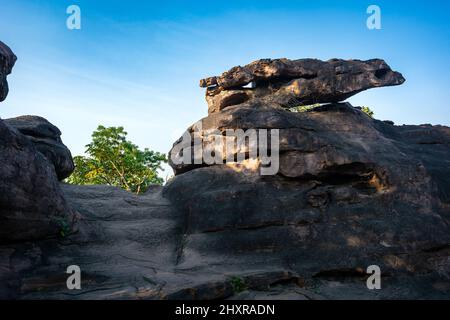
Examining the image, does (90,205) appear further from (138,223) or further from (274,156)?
(274,156)

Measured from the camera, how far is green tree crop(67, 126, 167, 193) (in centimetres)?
3056

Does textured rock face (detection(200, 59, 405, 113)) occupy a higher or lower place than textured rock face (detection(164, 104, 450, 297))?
higher

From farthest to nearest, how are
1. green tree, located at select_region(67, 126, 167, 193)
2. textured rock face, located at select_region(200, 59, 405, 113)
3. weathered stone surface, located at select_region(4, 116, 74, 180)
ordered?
green tree, located at select_region(67, 126, 167, 193)
textured rock face, located at select_region(200, 59, 405, 113)
weathered stone surface, located at select_region(4, 116, 74, 180)

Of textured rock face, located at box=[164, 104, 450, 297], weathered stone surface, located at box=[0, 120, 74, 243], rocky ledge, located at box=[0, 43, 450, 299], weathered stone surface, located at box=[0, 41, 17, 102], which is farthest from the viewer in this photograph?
textured rock face, located at box=[164, 104, 450, 297]

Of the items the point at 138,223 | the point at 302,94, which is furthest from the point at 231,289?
the point at 302,94

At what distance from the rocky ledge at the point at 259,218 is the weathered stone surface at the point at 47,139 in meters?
0.06

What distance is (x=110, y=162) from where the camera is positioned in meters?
31.0

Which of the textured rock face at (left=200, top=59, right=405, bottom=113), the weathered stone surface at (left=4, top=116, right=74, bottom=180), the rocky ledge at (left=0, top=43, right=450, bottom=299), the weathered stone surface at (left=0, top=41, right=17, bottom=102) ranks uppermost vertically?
the textured rock face at (left=200, top=59, right=405, bottom=113)

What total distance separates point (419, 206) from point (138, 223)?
1032 cm

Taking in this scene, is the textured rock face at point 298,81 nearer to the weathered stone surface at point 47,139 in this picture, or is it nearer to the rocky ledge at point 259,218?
the rocky ledge at point 259,218

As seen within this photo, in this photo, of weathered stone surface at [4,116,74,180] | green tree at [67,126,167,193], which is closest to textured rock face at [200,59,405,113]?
weathered stone surface at [4,116,74,180]

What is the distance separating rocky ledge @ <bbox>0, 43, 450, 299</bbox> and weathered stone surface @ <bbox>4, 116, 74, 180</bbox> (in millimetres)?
63

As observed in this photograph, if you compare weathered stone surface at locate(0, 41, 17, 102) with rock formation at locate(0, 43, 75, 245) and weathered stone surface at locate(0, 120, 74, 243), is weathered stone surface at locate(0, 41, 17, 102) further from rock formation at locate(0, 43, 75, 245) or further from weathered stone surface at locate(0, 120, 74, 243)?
weathered stone surface at locate(0, 120, 74, 243)

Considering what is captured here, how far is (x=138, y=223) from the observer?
1145cm
